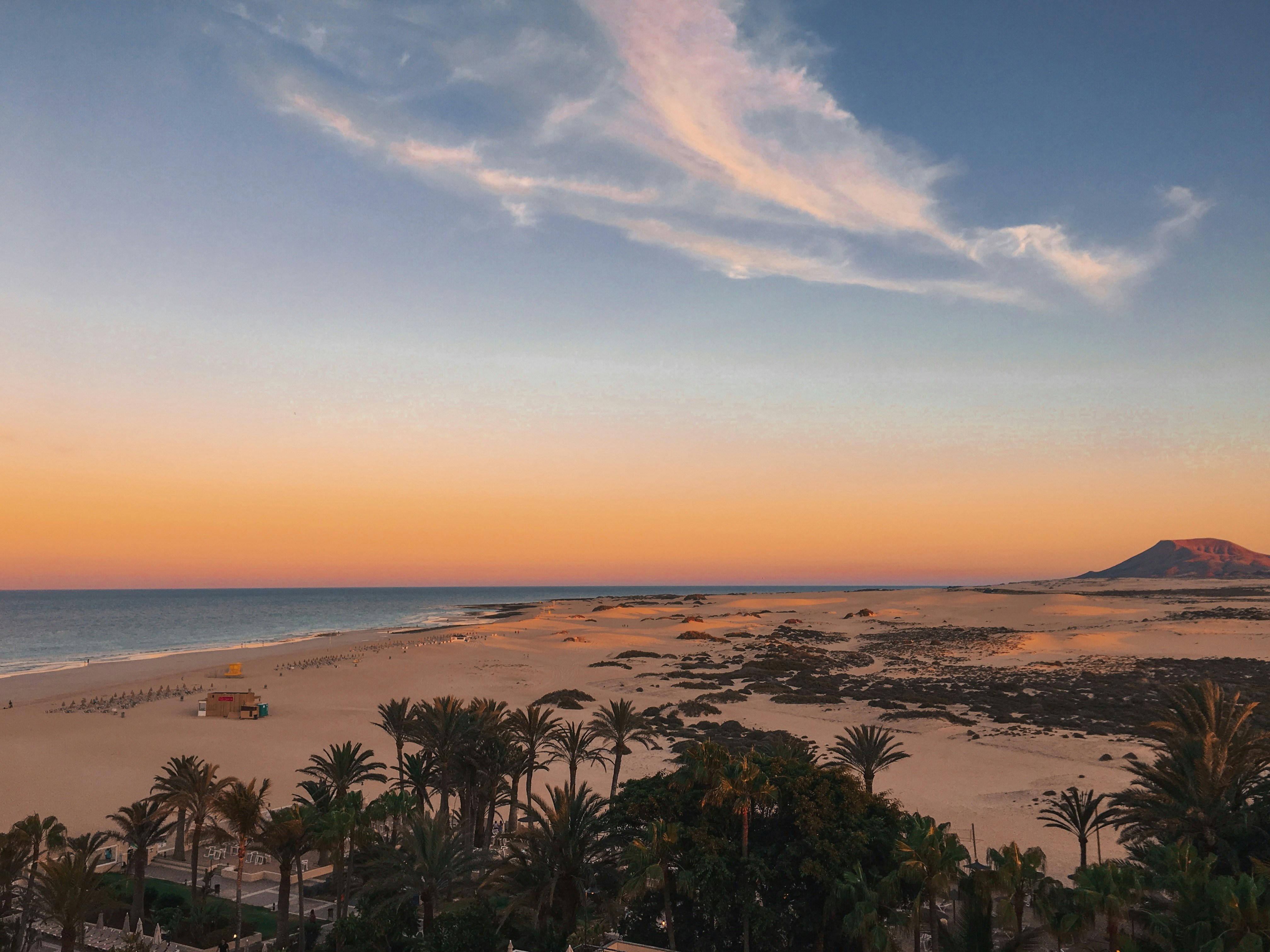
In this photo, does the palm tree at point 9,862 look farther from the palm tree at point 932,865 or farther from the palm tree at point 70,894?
the palm tree at point 932,865

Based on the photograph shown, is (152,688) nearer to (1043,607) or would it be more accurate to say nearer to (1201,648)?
(1201,648)

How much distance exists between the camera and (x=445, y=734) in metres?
31.8

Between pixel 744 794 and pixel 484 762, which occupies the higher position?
pixel 744 794

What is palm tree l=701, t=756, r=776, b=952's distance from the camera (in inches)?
961

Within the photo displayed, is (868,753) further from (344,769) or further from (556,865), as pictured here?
(344,769)

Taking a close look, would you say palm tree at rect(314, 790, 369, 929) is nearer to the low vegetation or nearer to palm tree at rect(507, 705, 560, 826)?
the low vegetation

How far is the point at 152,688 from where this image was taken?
76.2 m

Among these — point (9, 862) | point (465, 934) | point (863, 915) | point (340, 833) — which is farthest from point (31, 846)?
point (863, 915)

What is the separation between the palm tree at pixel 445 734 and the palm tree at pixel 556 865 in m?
8.05

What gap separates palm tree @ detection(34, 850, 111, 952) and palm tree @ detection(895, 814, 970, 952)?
2418 cm

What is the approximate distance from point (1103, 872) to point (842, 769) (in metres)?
12.0

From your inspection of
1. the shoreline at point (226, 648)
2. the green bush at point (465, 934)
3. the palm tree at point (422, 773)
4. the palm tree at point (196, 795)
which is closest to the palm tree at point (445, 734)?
the palm tree at point (422, 773)

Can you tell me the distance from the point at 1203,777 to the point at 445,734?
2691 cm

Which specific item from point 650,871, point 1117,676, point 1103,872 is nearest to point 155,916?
point 650,871
